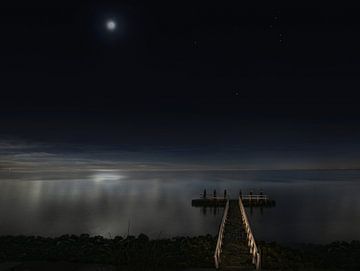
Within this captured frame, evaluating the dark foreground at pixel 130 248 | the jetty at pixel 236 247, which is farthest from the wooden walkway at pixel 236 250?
the dark foreground at pixel 130 248

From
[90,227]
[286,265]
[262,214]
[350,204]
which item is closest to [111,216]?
[90,227]

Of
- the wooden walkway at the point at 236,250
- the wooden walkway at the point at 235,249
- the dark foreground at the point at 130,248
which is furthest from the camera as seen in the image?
the wooden walkway at the point at 235,249

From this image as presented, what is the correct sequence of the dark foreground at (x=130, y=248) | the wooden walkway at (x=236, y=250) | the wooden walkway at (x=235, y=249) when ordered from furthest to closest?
1. the wooden walkway at (x=235, y=249)
2. the wooden walkway at (x=236, y=250)
3. the dark foreground at (x=130, y=248)

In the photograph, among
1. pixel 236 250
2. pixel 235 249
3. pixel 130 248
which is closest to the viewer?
pixel 130 248

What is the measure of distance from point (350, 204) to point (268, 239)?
4032cm

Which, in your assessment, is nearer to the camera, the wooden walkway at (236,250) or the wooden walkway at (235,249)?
the wooden walkway at (236,250)

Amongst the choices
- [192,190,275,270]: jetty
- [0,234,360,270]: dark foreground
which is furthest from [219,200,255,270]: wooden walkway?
[0,234,360,270]: dark foreground

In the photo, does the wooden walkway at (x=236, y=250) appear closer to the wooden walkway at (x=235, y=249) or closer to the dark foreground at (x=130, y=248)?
the wooden walkway at (x=235, y=249)

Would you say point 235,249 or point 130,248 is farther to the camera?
point 235,249

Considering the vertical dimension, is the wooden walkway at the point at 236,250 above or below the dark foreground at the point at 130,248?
above

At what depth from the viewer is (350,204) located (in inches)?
2798

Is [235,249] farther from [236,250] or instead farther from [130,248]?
[130,248]

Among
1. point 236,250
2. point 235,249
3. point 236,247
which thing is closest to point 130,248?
point 236,250

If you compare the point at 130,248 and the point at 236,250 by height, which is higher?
the point at 130,248
